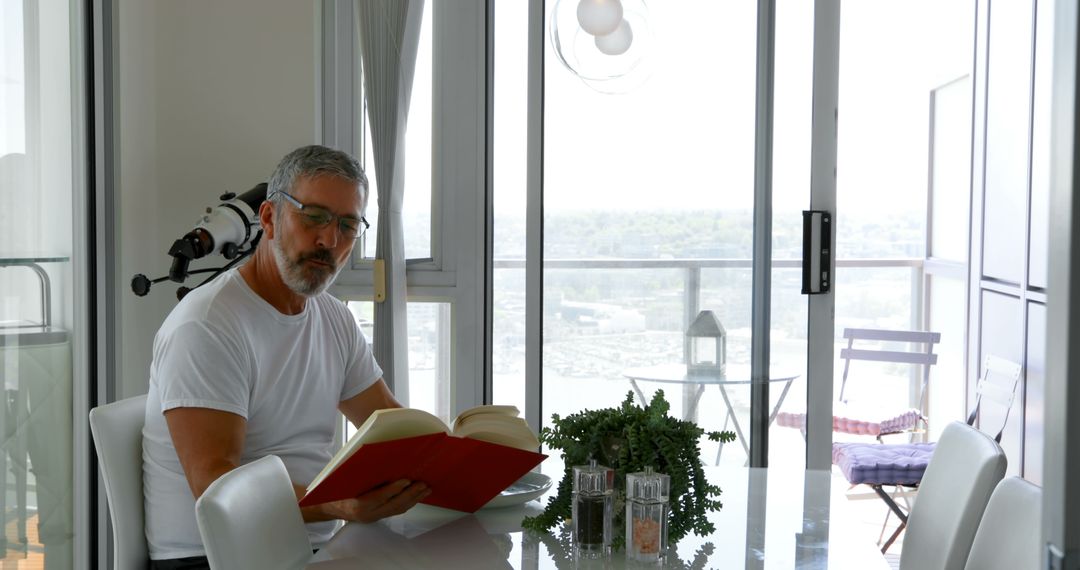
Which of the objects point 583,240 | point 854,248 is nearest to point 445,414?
point 583,240

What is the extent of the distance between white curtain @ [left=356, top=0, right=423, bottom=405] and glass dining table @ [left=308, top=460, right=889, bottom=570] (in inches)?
61.8

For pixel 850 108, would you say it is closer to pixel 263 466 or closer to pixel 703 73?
pixel 703 73

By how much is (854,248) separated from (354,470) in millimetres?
5375

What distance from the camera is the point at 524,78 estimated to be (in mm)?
3412

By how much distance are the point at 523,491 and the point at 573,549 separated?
1.05 feet

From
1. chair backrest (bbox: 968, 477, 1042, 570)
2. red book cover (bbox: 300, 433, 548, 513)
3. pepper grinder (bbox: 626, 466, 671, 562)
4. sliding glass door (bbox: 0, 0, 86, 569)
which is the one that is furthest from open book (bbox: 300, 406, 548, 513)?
sliding glass door (bbox: 0, 0, 86, 569)

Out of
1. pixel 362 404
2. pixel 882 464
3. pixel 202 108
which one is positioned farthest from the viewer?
pixel 882 464

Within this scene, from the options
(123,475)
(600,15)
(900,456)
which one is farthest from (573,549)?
(900,456)

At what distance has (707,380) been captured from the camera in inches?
135

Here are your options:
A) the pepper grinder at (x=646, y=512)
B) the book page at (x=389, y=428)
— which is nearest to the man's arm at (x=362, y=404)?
the book page at (x=389, y=428)

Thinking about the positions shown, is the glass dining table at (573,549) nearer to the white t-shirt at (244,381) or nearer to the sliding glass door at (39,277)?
the white t-shirt at (244,381)

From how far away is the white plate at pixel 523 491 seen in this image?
178cm

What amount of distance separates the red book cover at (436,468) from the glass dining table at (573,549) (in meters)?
0.07

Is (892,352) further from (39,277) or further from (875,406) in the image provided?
(39,277)
